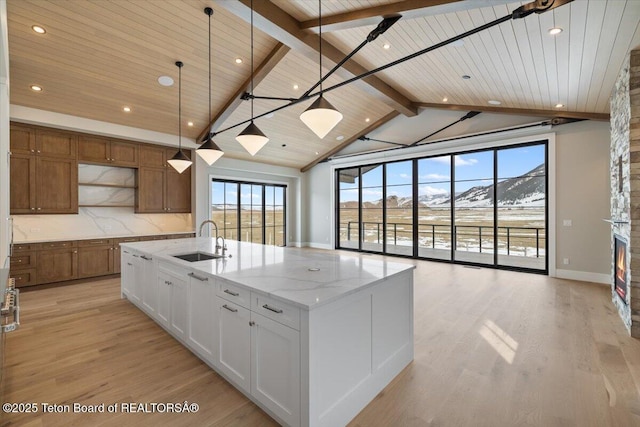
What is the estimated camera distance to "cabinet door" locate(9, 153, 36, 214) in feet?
15.3

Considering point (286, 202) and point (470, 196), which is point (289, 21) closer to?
point (470, 196)

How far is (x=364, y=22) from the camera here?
10.6 feet

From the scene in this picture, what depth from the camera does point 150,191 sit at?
615cm

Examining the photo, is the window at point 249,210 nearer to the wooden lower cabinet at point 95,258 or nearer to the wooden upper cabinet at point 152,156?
the wooden upper cabinet at point 152,156

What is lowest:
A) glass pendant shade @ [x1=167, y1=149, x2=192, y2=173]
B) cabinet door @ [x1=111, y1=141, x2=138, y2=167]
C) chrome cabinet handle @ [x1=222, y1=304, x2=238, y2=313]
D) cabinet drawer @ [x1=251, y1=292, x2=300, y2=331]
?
chrome cabinet handle @ [x1=222, y1=304, x2=238, y2=313]

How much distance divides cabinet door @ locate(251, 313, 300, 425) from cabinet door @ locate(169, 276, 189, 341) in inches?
42.6

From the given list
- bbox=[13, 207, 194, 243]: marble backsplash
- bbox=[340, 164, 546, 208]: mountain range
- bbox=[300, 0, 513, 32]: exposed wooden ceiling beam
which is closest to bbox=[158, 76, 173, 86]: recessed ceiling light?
bbox=[300, 0, 513, 32]: exposed wooden ceiling beam

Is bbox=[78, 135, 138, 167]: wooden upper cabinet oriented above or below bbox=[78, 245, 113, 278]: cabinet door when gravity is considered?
above

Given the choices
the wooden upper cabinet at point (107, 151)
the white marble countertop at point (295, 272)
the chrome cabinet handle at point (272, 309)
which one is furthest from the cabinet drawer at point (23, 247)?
the chrome cabinet handle at point (272, 309)

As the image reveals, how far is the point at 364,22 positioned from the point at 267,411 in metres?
3.74

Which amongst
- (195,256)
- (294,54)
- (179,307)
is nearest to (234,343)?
(179,307)

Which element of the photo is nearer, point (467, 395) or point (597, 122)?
point (467, 395)

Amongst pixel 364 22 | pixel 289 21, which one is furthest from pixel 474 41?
pixel 289 21

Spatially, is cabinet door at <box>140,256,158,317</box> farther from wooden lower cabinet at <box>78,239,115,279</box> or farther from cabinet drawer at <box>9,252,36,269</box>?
cabinet drawer at <box>9,252,36,269</box>
